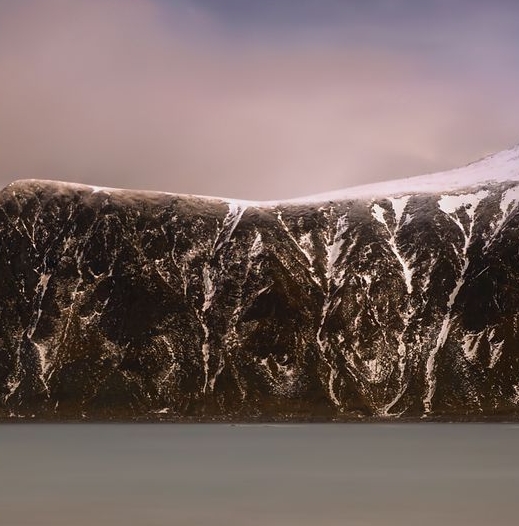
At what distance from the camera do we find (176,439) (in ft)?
473

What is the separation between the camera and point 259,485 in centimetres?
6806

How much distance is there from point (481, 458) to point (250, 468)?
78.4 ft

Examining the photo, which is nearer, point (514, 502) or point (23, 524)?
point (23, 524)

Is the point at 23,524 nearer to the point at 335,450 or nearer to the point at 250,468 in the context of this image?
the point at 250,468

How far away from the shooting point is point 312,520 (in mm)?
49000

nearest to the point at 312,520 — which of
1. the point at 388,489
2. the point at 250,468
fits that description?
the point at 388,489

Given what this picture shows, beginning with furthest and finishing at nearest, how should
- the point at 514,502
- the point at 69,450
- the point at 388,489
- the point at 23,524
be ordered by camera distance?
the point at 69,450 < the point at 388,489 < the point at 514,502 < the point at 23,524

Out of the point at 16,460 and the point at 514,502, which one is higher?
the point at 514,502

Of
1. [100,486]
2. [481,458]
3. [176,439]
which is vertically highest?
[100,486]

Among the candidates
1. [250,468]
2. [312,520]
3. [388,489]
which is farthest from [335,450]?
[312,520]

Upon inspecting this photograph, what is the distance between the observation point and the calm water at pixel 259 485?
1993 inches

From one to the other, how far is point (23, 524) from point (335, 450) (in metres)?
70.3

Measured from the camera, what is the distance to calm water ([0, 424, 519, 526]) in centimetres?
5062

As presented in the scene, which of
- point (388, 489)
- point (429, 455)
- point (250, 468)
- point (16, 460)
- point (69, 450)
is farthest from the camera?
point (69, 450)
